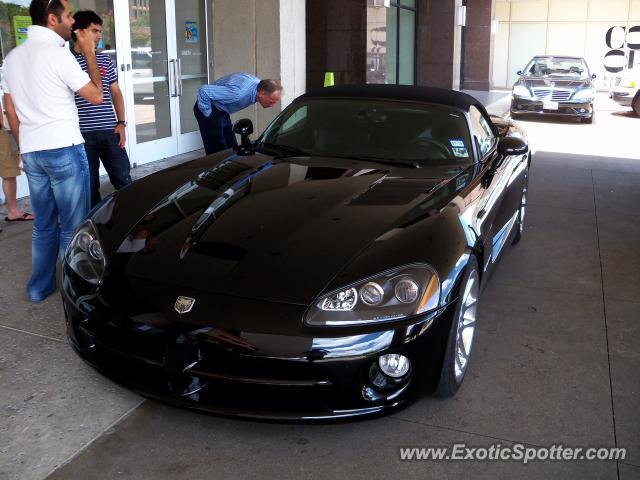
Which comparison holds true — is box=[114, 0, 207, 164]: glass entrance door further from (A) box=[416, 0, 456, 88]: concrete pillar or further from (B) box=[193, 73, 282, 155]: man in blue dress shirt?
(A) box=[416, 0, 456, 88]: concrete pillar

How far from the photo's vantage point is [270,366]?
2797mm

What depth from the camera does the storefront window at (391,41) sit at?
1151cm

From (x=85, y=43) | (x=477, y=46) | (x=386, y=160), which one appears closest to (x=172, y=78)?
(x=85, y=43)

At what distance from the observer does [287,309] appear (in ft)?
9.44

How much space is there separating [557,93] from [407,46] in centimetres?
Answer: 398

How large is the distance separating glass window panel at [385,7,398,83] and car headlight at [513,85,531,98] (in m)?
2.72

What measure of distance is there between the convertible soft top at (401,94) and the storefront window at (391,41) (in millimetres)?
6610

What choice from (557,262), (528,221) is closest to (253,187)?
(557,262)

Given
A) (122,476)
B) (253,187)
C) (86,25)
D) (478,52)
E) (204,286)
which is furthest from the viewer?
(478,52)

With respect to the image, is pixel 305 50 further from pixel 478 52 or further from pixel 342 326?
pixel 478 52

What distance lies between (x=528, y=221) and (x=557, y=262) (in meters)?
1.33

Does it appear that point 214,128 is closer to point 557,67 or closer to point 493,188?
point 493,188

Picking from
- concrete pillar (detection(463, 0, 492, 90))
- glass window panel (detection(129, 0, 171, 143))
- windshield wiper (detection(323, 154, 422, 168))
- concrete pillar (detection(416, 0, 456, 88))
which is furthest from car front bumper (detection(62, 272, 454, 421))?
concrete pillar (detection(463, 0, 492, 90))

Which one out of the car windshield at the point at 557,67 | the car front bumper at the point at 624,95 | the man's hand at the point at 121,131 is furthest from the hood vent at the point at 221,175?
the car front bumper at the point at 624,95
